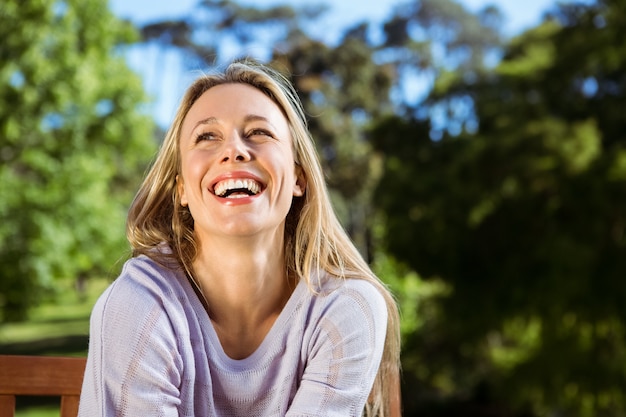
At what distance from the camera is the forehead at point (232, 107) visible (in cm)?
144

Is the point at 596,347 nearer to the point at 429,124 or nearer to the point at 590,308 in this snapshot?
the point at 590,308

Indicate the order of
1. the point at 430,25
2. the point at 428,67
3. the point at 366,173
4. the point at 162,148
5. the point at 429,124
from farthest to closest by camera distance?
the point at 430,25 < the point at 428,67 < the point at 366,173 < the point at 429,124 < the point at 162,148

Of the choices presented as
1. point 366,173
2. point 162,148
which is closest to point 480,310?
point 366,173

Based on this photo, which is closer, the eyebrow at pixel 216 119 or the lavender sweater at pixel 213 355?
the lavender sweater at pixel 213 355

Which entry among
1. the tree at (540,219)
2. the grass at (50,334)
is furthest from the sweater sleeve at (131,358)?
the grass at (50,334)

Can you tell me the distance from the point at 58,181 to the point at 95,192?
78 centimetres

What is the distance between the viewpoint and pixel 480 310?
10898 millimetres

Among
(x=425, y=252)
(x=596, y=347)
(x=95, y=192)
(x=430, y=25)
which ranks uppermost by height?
(x=430, y=25)

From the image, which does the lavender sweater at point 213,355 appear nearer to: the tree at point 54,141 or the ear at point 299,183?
the ear at point 299,183

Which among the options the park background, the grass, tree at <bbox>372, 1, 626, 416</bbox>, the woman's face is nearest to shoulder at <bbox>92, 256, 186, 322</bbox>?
the woman's face

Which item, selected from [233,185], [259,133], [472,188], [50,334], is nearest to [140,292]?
[233,185]

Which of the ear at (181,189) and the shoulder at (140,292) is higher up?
the ear at (181,189)

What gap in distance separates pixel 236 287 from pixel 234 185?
0.20 metres

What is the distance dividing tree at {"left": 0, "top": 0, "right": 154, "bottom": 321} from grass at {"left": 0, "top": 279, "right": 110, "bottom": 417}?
505cm
